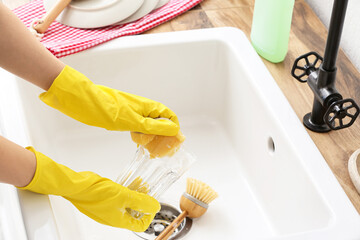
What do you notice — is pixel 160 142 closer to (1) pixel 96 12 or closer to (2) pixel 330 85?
(2) pixel 330 85

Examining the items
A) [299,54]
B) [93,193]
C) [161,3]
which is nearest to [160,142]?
[93,193]

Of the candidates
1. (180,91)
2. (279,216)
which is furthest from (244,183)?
(180,91)

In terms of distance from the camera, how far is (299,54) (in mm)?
1209

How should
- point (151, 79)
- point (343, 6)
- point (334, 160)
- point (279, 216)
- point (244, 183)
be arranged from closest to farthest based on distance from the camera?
point (343, 6)
point (334, 160)
point (279, 216)
point (244, 183)
point (151, 79)

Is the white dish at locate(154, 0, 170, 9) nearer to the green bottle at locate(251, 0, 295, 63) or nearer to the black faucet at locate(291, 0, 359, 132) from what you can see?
the green bottle at locate(251, 0, 295, 63)

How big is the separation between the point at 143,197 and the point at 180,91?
44 centimetres

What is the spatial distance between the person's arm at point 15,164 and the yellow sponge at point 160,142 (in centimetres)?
25

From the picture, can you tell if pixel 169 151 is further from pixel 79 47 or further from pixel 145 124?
pixel 79 47

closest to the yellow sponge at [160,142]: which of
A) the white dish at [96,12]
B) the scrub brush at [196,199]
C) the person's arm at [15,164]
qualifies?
the scrub brush at [196,199]

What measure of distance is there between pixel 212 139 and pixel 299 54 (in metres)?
0.30

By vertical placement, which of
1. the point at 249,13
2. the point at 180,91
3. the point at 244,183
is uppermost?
the point at 249,13

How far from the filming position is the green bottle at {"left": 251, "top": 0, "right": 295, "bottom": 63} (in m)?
1.12

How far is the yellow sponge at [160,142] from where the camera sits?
1018mm

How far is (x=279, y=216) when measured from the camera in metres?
1.07
